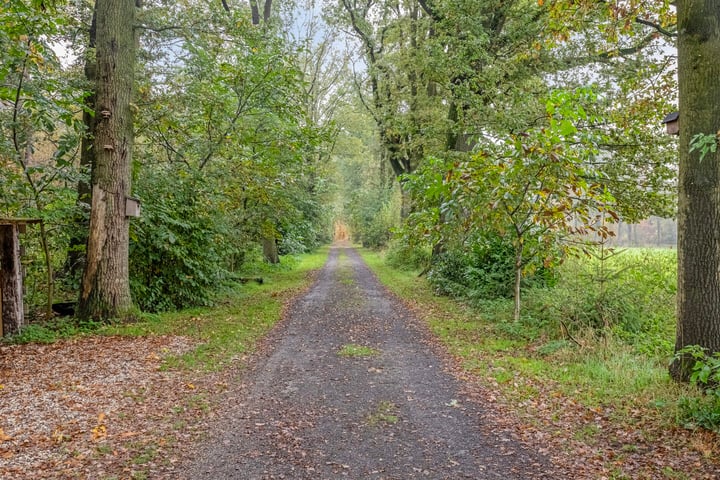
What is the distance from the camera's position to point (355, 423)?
453 centimetres

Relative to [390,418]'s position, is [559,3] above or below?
above

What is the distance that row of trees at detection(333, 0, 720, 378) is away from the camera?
15.6ft

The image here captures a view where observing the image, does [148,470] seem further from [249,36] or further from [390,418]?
[249,36]

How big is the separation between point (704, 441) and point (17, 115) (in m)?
10.0

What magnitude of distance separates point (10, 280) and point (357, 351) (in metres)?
6.09

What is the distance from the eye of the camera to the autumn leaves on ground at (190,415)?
3652 millimetres

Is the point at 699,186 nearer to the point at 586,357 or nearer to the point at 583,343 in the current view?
the point at 586,357

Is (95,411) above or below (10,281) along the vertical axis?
below

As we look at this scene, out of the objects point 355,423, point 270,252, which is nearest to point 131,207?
point 355,423

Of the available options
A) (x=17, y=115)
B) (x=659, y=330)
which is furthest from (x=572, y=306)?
(x=17, y=115)

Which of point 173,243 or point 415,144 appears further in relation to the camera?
point 415,144

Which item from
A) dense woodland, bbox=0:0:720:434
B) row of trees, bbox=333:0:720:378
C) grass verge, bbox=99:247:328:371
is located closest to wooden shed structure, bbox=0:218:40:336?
dense woodland, bbox=0:0:720:434

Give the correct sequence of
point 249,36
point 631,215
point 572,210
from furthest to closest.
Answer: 1. point 631,215
2. point 249,36
3. point 572,210

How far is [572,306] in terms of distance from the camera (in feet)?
25.1
